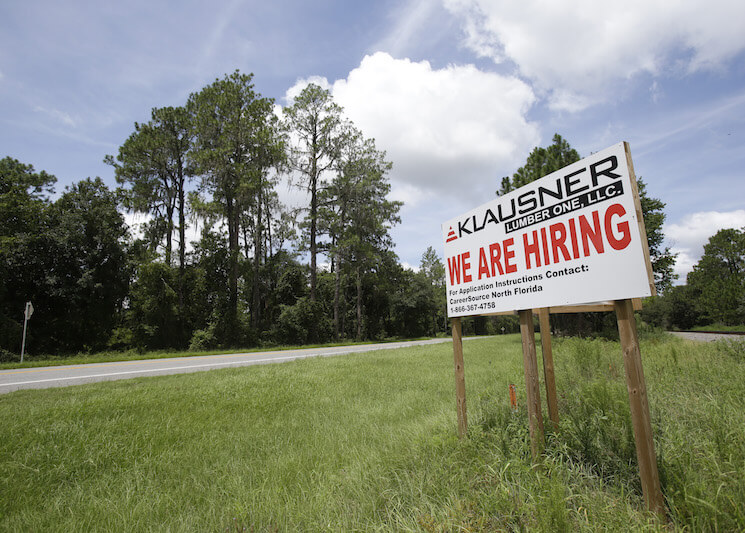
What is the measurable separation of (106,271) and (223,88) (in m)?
14.8

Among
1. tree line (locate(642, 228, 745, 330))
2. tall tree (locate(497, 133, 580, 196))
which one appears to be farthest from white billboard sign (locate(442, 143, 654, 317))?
tree line (locate(642, 228, 745, 330))

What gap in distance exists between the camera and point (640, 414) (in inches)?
87.7

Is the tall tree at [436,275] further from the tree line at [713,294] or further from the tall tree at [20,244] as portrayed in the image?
the tall tree at [20,244]

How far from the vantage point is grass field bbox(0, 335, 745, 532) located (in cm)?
221

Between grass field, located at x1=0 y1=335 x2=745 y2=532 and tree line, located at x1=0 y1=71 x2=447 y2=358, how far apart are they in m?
17.9

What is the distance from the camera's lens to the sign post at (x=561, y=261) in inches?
89.9

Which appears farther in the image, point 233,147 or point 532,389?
point 233,147

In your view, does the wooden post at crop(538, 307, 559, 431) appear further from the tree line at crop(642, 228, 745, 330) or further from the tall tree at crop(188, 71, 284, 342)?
the tree line at crop(642, 228, 745, 330)

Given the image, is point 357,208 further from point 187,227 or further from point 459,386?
point 459,386

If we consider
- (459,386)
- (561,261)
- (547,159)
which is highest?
(547,159)

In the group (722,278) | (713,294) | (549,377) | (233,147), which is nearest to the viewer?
(549,377)

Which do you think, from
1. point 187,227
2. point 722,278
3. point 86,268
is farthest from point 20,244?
point 722,278

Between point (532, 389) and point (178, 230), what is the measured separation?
974 inches

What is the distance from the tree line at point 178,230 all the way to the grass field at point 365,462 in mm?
17883
